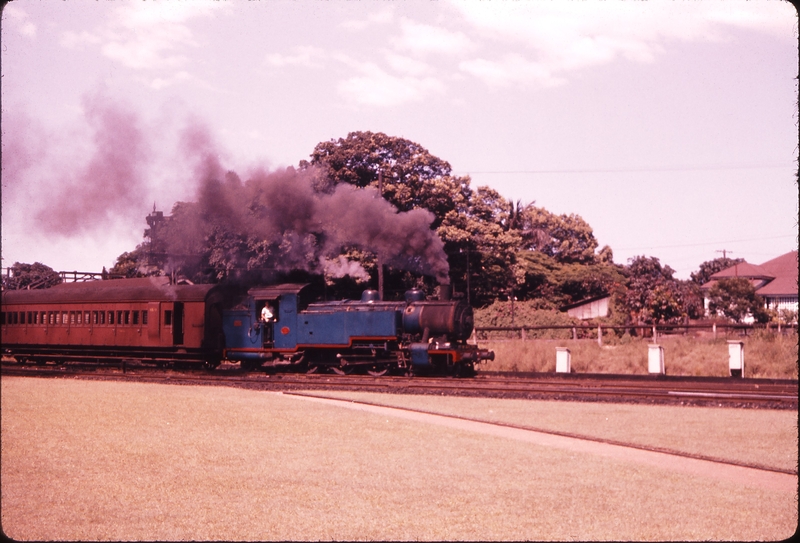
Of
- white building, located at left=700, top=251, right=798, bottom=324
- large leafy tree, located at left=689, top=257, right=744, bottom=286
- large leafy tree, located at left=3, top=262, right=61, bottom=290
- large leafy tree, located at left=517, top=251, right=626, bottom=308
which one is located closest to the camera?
large leafy tree, located at left=3, top=262, right=61, bottom=290

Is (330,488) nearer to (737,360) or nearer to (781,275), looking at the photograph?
(737,360)

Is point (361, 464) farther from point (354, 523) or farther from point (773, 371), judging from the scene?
point (773, 371)

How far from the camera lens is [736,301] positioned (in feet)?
189

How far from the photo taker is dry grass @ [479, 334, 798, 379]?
82.2ft

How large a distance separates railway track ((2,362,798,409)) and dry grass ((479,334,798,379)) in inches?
153

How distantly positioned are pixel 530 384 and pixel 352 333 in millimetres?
5761

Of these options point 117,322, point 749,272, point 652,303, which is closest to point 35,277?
point 117,322

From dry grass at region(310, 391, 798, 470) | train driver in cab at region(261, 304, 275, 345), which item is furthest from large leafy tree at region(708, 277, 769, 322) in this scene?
train driver in cab at region(261, 304, 275, 345)

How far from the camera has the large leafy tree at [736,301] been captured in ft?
185

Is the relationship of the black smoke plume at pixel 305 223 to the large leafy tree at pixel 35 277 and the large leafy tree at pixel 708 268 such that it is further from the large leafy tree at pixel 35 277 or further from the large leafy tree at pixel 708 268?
the large leafy tree at pixel 708 268

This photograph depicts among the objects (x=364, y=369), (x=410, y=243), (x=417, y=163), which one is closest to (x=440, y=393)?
(x=364, y=369)

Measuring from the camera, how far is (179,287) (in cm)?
2527

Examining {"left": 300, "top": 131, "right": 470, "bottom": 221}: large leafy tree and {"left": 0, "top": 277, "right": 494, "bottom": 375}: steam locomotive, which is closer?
{"left": 0, "top": 277, "right": 494, "bottom": 375}: steam locomotive

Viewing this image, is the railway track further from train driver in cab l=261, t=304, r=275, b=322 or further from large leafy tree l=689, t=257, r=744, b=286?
large leafy tree l=689, t=257, r=744, b=286
